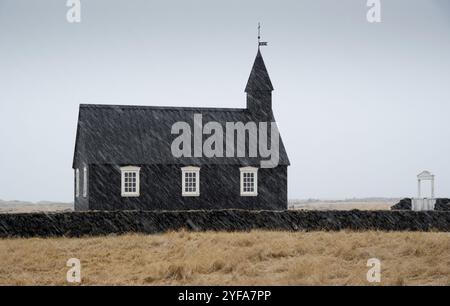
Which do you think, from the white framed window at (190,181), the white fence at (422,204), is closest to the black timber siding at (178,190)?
the white framed window at (190,181)

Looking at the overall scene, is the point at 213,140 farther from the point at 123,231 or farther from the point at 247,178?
the point at 123,231

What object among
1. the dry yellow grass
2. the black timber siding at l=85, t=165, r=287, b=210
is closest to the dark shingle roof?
the black timber siding at l=85, t=165, r=287, b=210

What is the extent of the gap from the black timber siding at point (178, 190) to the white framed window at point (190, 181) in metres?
0.25

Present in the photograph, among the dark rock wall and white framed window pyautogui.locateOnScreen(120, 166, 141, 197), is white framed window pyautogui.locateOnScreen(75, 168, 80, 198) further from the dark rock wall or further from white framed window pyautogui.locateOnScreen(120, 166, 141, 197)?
the dark rock wall

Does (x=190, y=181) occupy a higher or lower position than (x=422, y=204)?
higher

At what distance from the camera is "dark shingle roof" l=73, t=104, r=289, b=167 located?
129 ft

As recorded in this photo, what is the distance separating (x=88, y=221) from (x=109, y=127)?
11.7 m

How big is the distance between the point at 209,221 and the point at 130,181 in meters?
9.25

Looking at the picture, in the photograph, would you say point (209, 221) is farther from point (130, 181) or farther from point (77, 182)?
point (77, 182)

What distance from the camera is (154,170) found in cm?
3925

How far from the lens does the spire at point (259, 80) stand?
43.5 meters

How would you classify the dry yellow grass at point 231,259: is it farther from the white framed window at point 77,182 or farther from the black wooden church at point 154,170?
the white framed window at point 77,182

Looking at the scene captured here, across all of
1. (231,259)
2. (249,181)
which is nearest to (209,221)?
(249,181)

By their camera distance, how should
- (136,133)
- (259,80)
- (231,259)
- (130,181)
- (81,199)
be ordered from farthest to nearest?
(259,80) < (81,199) < (136,133) < (130,181) < (231,259)
